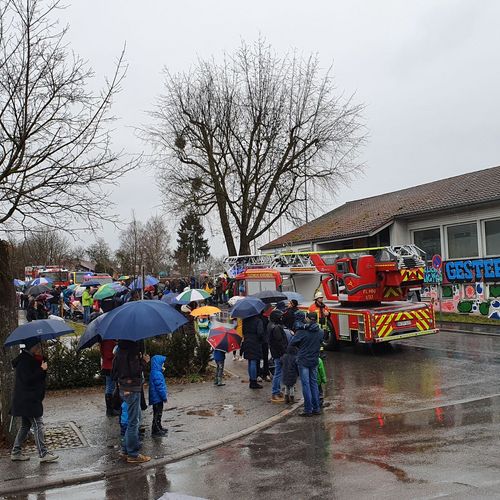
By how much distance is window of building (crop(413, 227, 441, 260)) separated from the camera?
2724 cm

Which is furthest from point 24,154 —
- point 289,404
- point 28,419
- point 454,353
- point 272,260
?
point 272,260

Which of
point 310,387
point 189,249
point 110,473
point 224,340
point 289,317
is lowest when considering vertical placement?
point 110,473

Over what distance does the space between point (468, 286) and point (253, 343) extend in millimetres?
15819

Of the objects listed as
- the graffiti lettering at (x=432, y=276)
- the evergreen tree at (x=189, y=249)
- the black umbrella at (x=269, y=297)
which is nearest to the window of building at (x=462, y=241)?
the graffiti lettering at (x=432, y=276)

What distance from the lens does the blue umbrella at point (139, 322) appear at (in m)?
7.57

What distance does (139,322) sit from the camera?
25.3 ft

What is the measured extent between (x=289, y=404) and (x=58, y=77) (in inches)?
263

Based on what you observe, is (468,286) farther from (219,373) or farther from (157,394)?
(157,394)

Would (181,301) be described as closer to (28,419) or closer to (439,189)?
(28,419)

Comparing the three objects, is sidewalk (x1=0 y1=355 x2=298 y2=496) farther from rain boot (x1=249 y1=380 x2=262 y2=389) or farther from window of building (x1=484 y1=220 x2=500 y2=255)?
window of building (x1=484 y1=220 x2=500 y2=255)

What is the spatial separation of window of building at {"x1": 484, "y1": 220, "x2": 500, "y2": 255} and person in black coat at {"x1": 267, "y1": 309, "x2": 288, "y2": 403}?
1624cm

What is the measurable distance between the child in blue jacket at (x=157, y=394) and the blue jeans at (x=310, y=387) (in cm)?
236

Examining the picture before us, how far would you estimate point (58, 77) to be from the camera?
9156mm

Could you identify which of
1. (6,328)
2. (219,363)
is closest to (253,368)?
(219,363)
